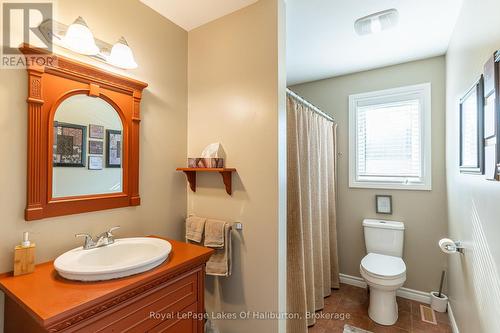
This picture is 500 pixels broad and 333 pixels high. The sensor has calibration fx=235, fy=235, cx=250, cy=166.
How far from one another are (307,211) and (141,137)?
1.40 m

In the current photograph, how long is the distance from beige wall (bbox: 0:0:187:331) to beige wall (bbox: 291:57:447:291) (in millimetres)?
1863

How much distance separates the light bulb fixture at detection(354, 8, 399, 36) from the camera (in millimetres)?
1701

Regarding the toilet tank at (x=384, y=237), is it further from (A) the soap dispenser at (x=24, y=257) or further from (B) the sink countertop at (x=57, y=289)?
(A) the soap dispenser at (x=24, y=257)

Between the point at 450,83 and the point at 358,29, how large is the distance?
0.97 metres

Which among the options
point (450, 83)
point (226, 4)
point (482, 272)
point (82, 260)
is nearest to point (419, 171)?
point (450, 83)

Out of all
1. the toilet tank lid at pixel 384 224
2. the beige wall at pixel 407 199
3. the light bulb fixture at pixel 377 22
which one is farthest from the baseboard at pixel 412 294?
the light bulb fixture at pixel 377 22

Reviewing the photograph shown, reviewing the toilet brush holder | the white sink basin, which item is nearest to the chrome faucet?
the white sink basin

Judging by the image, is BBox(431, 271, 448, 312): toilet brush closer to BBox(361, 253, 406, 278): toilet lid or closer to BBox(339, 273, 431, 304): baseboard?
BBox(339, 273, 431, 304): baseboard

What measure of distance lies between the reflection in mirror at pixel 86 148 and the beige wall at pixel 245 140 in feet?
2.01

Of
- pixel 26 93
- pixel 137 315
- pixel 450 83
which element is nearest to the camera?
pixel 137 315

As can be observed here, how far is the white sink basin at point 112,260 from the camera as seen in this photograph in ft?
3.15

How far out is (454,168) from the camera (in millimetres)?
1880

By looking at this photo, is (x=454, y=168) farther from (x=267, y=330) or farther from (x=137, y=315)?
(x=137, y=315)

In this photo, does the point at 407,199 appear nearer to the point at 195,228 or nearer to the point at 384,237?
the point at 384,237
